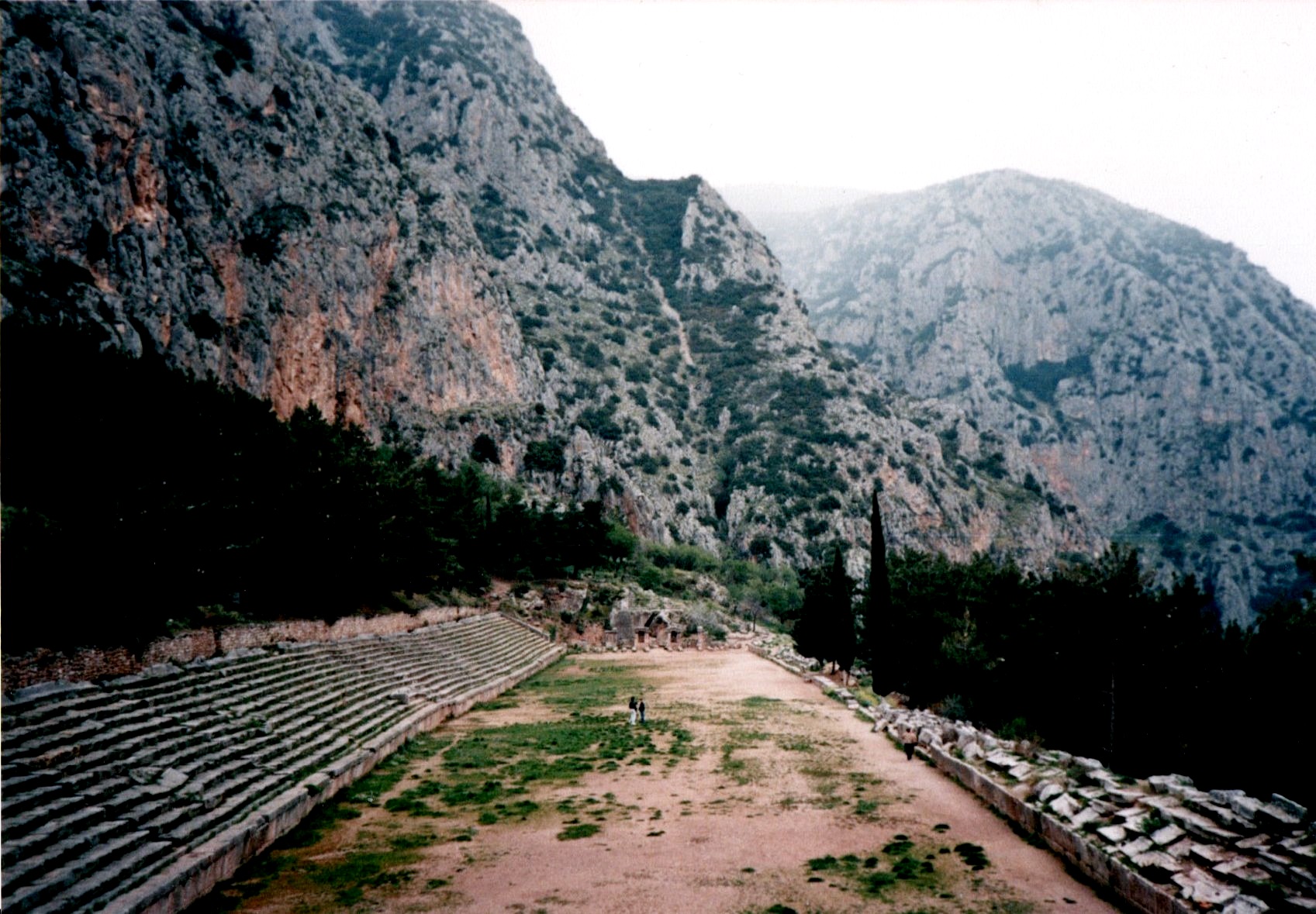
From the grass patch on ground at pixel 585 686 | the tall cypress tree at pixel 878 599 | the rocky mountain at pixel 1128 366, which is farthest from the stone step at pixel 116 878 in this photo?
the rocky mountain at pixel 1128 366

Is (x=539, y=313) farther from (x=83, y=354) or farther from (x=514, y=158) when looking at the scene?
(x=83, y=354)

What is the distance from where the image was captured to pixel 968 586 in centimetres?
3769

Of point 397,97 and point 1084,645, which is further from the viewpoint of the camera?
point 397,97

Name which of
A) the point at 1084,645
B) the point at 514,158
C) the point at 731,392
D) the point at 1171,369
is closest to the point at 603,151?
the point at 514,158

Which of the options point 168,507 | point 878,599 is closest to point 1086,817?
point 168,507

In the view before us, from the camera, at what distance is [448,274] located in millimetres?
84875

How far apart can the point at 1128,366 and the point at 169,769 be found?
162m

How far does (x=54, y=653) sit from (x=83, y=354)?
18.3 meters

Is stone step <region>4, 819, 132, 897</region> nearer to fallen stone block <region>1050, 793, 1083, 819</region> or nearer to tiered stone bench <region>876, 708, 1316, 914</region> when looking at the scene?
tiered stone bench <region>876, 708, 1316, 914</region>

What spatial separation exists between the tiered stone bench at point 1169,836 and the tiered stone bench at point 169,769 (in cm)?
1119

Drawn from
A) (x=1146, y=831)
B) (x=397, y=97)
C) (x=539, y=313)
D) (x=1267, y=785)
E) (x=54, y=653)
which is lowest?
(x=1267, y=785)

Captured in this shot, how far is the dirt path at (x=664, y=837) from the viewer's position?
28.5 feet

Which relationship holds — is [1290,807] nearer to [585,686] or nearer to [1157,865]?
[1157,865]

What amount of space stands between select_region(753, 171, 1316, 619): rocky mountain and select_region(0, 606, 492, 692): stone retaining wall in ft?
399
